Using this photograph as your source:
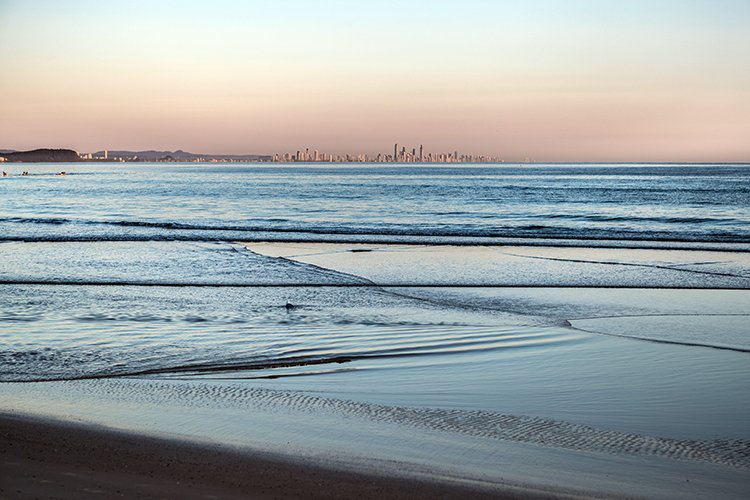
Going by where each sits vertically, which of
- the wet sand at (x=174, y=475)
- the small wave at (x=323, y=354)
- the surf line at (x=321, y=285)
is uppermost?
the wet sand at (x=174, y=475)

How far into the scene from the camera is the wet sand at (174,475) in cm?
480

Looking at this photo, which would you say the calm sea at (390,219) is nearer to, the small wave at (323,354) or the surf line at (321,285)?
the surf line at (321,285)

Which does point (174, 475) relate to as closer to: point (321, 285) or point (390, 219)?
point (321, 285)

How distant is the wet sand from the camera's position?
15.8ft

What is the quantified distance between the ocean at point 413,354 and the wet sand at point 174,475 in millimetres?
355

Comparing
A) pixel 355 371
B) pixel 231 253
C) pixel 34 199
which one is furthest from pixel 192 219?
pixel 355 371

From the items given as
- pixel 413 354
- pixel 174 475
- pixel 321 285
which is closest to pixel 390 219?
pixel 321 285

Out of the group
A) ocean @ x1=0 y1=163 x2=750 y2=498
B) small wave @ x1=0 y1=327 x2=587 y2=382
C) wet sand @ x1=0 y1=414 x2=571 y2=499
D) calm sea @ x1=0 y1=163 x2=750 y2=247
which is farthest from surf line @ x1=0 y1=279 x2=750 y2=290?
calm sea @ x1=0 y1=163 x2=750 y2=247

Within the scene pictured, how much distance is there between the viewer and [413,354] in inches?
365

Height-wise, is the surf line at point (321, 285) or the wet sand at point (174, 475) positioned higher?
the wet sand at point (174, 475)

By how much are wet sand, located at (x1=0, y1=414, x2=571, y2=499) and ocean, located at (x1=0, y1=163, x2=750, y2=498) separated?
355 mm

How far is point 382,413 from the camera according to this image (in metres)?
6.82

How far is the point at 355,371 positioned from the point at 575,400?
7.97 feet

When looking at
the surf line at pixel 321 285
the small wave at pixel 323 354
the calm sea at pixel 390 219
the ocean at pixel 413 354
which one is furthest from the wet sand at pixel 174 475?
the calm sea at pixel 390 219
